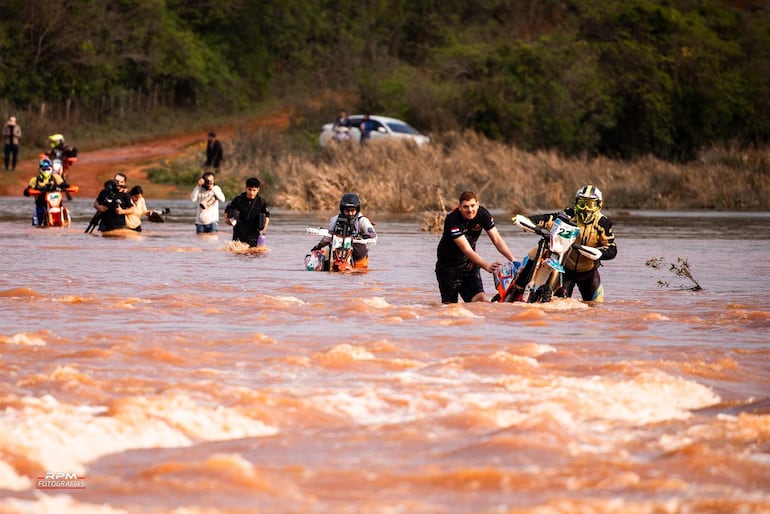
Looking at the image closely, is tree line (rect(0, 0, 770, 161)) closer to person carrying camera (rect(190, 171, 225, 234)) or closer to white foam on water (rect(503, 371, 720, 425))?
person carrying camera (rect(190, 171, 225, 234))

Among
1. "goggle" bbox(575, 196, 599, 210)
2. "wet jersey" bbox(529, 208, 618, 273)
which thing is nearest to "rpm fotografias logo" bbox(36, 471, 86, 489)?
"wet jersey" bbox(529, 208, 618, 273)

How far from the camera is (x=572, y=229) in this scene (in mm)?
12992

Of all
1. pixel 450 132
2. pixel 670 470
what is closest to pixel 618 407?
pixel 670 470

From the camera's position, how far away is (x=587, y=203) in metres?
13.7

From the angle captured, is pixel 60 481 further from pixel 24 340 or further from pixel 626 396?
pixel 24 340

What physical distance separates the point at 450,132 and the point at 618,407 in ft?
119

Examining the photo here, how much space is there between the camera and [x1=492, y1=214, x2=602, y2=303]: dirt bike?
13.0m

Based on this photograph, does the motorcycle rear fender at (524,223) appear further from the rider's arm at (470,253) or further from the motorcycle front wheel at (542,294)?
the motorcycle front wheel at (542,294)

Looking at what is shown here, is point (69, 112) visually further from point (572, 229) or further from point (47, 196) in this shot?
point (572, 229)

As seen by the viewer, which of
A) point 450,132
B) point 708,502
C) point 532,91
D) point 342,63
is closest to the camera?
point 708,502

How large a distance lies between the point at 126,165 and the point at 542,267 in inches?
1265

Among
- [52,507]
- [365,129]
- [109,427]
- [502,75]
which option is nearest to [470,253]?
[109,427]

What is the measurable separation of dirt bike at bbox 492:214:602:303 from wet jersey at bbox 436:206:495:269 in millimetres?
421

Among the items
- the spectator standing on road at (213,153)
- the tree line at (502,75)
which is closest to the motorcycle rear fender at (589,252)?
the spectator standing on road at (213,153)
